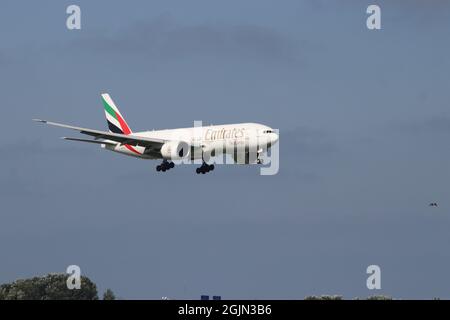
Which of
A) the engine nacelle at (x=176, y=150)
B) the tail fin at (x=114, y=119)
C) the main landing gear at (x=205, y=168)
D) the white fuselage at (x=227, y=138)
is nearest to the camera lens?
the white fuselage at (x=227, y=138)

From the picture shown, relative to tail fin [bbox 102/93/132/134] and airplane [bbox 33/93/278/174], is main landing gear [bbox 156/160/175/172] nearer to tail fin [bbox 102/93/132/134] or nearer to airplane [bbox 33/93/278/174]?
airplane [bbox 33/93/278/174]

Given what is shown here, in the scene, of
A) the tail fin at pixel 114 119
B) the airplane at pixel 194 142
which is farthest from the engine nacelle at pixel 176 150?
the tail fin at pixel 114 119

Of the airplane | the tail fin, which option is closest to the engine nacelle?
the airplane

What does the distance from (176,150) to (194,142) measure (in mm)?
2352

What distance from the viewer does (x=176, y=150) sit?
128250mm

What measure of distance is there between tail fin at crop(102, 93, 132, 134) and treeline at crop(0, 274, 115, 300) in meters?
20.8

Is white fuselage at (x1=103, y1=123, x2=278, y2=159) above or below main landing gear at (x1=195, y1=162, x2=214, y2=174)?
above

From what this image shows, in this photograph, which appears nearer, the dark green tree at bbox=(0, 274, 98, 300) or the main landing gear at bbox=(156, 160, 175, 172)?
the main landing gear at bbox=(156, 160, 175, 172)

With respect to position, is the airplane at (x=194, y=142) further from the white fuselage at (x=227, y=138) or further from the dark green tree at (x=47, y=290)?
the dark green tree at (x=47, y=290)

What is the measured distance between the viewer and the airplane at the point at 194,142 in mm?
122125

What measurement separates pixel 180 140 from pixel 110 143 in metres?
12.3

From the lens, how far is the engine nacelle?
5049 inches
